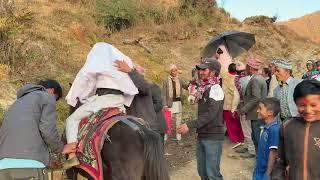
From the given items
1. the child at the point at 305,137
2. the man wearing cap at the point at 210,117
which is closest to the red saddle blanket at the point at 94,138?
the man wearing cap at the point at 210,117

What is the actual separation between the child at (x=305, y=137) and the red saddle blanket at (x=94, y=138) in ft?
6.81

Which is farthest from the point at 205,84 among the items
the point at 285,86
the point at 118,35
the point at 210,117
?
the point at 118,35

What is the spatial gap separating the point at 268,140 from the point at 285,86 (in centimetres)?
126

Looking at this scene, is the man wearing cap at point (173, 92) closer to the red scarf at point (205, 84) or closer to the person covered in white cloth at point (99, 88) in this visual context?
the red scarf at point (205, 84)

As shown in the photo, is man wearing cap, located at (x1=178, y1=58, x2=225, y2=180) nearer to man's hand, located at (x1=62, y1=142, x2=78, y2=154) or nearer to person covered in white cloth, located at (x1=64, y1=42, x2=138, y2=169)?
person covered in white cloth, located at (x1=64, y1=42, x2=138, y2=169)

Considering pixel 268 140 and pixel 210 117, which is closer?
pixel 268 140

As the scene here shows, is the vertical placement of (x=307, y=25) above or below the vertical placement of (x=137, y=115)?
above

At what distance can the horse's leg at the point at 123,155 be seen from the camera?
15.7 ft

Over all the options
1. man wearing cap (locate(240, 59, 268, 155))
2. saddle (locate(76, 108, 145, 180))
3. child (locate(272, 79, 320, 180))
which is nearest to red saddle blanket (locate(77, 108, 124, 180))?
saddle (locate(76, 108, 145, 180))

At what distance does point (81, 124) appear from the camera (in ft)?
17.7

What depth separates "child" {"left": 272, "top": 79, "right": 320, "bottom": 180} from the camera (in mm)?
3395

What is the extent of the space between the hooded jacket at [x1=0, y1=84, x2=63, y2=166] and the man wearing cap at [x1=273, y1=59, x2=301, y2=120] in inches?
111

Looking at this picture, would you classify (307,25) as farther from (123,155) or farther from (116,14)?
(123,155)

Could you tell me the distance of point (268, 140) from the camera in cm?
523
